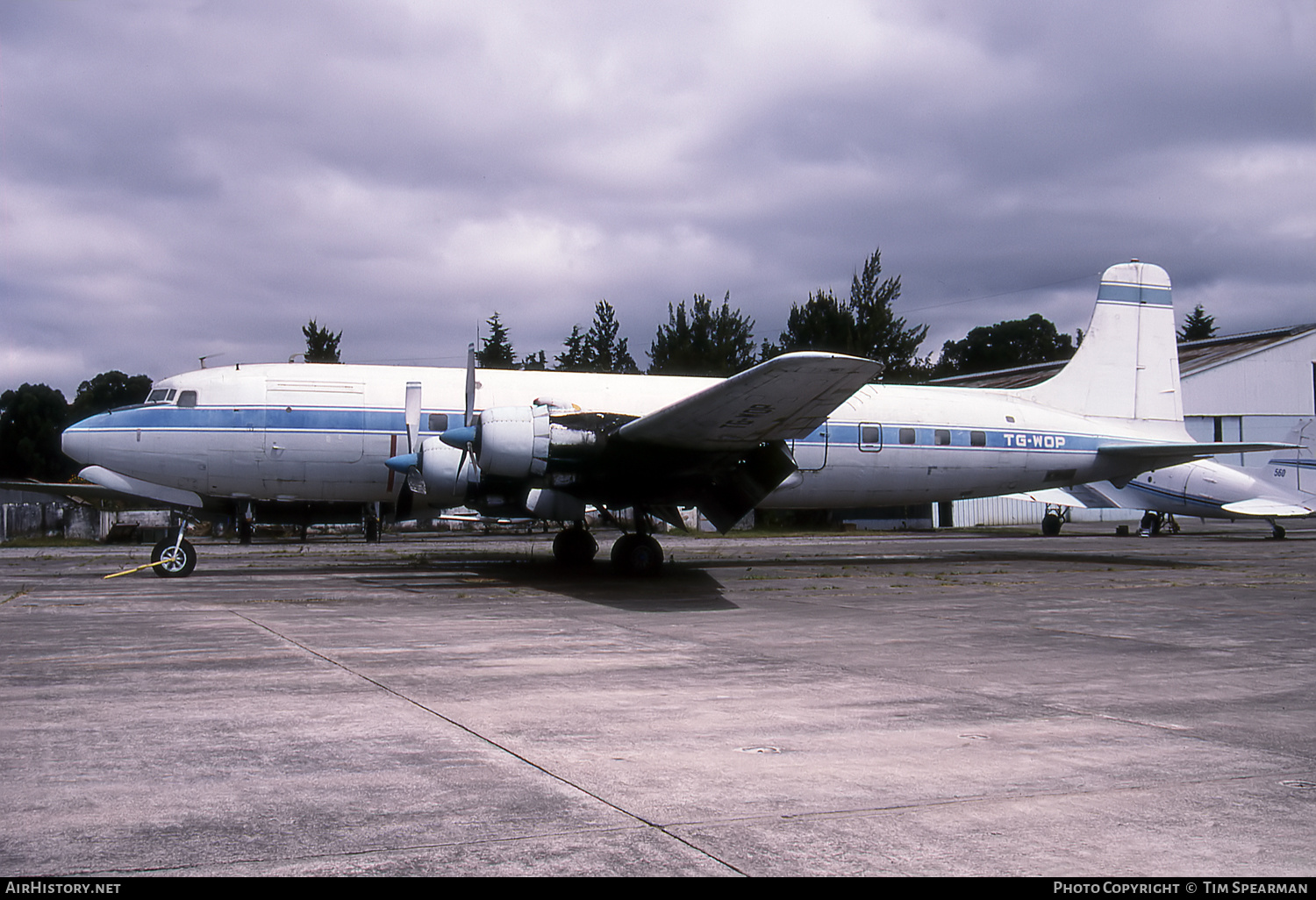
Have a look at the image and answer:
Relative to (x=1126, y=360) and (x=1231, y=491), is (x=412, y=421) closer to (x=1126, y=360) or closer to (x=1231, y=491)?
(x=1126, y=360)

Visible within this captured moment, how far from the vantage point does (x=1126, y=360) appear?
2270 centimetres

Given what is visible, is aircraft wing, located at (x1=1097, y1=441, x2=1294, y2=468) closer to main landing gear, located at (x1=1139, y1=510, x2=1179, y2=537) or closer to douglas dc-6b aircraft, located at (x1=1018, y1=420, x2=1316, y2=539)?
douglas dc-6b aircraft, located at (x1=1018, y1=420, x2=1316, y2=539)

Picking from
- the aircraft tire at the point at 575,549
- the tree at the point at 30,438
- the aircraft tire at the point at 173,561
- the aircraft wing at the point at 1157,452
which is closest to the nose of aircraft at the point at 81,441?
the aircraft tire at the point at 173,561

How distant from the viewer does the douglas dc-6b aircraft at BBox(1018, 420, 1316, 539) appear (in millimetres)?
32969

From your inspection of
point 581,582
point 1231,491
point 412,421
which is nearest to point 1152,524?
point 1231,491

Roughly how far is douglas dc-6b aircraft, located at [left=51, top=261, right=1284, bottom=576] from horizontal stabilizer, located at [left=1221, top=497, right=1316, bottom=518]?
41.8 ft

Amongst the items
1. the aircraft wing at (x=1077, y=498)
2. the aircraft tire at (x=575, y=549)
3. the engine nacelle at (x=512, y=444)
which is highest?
the engine nacelle at (x=512, y=444)

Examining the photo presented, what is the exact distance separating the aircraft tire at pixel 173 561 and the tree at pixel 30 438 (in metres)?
54.8

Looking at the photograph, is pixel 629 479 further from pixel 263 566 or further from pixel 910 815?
pixel 910 815

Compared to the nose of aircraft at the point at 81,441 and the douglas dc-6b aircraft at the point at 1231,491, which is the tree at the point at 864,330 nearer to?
the douglas dc-6b aircraft at the point at 1231,491

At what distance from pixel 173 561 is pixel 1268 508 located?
32777 millimetres

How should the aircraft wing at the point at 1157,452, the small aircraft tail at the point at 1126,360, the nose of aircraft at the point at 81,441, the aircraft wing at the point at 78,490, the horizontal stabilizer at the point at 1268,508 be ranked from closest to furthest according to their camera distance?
the nose of aircraft at the point at 81,441 → the aircraft wing at the point at 78,490 → the aircraft wing at the point at 1157,452 → the small aircraft tail at the point at 1126,360 → the horizontal stabilizer at the point at 1268,508

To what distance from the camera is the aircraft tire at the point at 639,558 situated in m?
16.2

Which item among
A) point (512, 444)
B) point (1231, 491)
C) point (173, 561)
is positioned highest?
point (512, 444)
